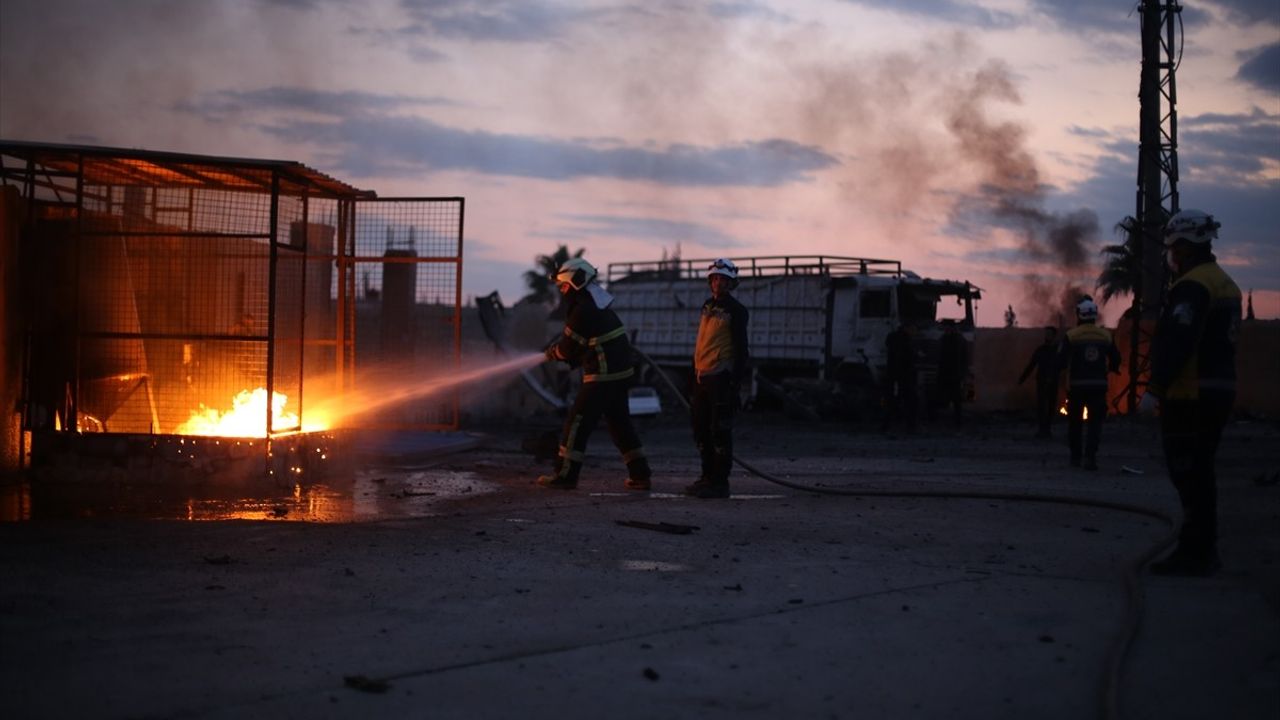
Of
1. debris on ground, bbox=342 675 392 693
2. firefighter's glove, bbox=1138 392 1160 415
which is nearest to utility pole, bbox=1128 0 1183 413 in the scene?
firefighter's glove, bbox=1138 392 1160 415

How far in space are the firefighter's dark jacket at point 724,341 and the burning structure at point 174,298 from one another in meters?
2.97

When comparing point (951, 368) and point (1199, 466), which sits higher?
point (951, 368)

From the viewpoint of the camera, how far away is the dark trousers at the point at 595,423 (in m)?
9.82

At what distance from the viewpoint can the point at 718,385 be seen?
950cm

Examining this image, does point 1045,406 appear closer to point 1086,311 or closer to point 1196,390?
point 1086,311

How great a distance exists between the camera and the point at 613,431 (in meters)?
9.99

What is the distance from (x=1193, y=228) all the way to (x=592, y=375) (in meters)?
5.22

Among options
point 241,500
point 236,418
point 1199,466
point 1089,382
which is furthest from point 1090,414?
point 236,418

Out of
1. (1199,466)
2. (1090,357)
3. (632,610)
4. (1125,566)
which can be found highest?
(1090,357)

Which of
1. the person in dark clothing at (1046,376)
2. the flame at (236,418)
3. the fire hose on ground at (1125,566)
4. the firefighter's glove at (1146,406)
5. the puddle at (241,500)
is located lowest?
the puddle at (241,500)

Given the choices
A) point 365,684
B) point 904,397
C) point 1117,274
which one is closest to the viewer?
point 365,684

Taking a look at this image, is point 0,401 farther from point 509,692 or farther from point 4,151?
point 509,692

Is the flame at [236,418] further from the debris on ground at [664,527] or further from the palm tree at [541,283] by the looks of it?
the palm tree at [541,283]

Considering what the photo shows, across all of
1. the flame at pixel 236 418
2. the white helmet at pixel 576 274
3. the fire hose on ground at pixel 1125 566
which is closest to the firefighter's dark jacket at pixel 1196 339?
the fire hose on ground at pixel 1125 566
